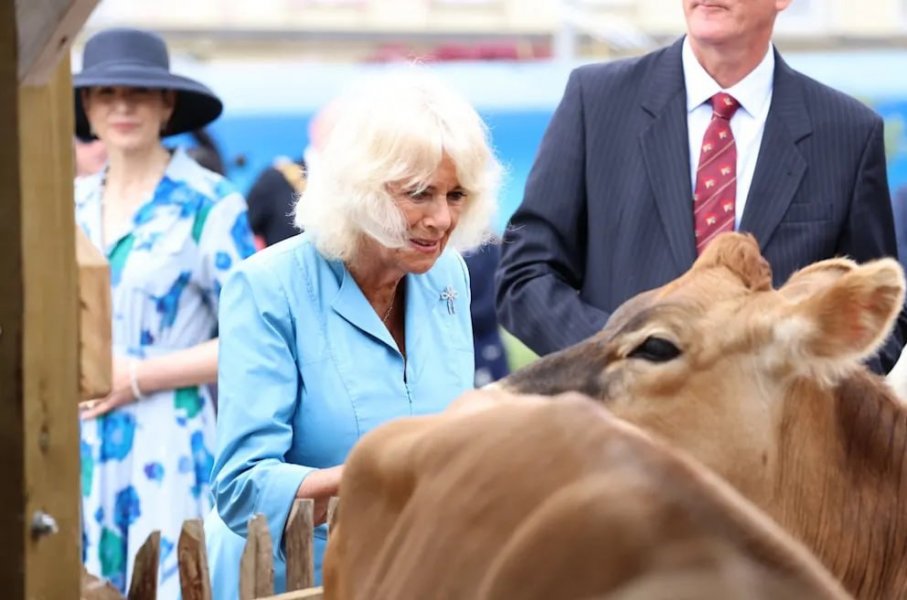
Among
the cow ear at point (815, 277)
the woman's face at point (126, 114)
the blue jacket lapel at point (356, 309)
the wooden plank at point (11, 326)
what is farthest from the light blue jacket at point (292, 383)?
the woman's face at point (126, 114)

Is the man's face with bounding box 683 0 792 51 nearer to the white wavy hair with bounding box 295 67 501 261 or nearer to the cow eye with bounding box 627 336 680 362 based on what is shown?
the white wavy hair with bounding box 295 67 501 261

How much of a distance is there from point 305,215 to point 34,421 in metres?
1.50

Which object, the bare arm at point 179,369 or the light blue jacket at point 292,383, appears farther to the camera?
the bare arm at point 179,369

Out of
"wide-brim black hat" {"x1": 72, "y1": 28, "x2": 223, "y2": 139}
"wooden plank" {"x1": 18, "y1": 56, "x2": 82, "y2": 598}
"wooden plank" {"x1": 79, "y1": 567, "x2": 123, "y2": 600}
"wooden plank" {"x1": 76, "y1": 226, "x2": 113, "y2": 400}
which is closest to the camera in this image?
"wooden plank" {"x1": 18, "y1": 56, "x2": 82, "y2": 598}

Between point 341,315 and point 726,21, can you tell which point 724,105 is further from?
point 341,315

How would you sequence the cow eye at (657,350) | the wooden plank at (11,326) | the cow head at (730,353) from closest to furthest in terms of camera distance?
the wooden plank at (11,326) < the cow head at (730,353) < the cow eye at (657,350)

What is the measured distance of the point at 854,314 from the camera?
326 cm

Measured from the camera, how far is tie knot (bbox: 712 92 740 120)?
13.6ft

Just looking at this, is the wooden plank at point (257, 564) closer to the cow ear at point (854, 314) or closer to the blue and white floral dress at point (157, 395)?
the cow ear at point (854, 314)

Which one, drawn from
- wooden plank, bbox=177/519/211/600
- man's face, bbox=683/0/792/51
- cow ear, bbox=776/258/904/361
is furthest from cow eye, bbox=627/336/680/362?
man's face, bbox=683/0/792/51

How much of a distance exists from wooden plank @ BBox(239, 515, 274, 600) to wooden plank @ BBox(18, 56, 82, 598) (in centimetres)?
94

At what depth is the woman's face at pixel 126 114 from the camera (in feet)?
17.6

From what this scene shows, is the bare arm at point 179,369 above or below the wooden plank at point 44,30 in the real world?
below

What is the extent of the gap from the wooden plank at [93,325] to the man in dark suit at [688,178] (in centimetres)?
184
